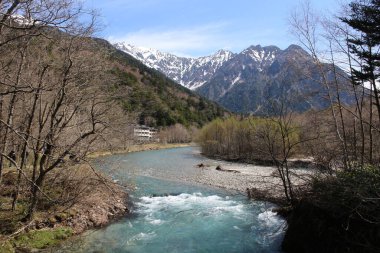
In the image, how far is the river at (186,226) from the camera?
1270 cm

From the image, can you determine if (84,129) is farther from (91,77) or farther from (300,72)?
(300,72)

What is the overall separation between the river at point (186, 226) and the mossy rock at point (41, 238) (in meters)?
0.51

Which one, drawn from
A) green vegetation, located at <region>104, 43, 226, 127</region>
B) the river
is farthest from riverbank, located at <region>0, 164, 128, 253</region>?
green vegetation, located at <region>104, 43, 226, 127</region>

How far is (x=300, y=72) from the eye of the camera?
14.8m

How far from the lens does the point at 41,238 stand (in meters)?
12.4

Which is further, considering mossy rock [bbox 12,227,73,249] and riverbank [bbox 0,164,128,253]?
riverbank [bbox 0,164,128,253]

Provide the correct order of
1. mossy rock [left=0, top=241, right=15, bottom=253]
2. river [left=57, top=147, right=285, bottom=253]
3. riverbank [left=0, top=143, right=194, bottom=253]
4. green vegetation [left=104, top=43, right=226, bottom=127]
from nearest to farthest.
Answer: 1. mossy rock [left=0, top=241, right=15, bottom=253]
2. riverbank [left=0, top=143, right=194, bottom=253]
3. river [left=57, top=147, right=285, bottom=253]
4. green vegetation [left=104, top=43, right=226, bottom=127]

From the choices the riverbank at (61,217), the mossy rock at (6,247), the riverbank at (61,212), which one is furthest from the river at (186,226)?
the mossy rock at (6,247)

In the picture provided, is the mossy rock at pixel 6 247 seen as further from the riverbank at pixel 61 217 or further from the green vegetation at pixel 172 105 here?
the green vegetation at pixel 172 105

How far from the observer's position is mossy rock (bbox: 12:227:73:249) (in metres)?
11.7

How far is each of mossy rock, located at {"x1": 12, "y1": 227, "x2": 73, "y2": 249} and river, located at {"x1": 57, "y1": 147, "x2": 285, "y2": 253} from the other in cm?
51

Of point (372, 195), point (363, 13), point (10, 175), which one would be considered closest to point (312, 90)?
point (363, 13)

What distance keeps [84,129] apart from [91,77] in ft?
9.42

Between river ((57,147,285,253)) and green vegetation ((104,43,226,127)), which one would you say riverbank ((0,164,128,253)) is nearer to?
river ((57,147,285,253))
